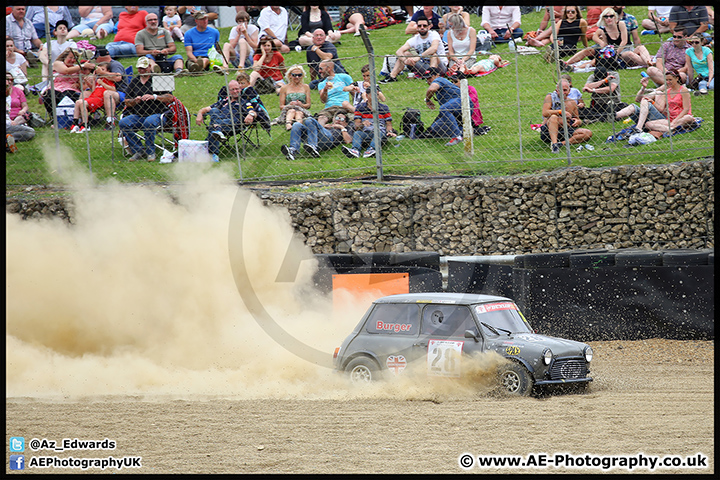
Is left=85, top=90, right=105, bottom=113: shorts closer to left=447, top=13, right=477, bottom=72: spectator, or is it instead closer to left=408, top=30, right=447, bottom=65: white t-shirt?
left=408, top=30, right=447, bottom=65: white t-shirt

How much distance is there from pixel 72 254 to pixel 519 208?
6.54 meters

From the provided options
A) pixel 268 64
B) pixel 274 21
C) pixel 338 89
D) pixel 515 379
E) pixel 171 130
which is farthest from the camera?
pixel 274 21

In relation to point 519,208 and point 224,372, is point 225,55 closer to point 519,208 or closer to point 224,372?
point 519,208

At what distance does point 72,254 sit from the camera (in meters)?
9.59

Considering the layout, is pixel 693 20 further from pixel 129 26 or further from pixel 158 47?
pixel 129 26

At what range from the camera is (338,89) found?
38.3 feet

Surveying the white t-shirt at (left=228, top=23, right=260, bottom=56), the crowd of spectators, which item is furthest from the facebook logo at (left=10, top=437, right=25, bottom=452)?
the white t-shirt at (left=228, top=23, right=260, bottom=56)

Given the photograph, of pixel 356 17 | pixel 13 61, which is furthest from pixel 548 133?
pixel 13 61

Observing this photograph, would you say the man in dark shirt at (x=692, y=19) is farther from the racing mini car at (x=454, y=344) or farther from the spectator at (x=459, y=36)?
the racing mini car at (x=454, y=344)

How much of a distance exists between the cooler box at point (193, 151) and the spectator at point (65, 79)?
258 cm

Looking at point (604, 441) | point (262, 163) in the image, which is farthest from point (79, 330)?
point (604, 441)

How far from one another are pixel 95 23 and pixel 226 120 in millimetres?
9012

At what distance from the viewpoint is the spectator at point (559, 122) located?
34.3 feet

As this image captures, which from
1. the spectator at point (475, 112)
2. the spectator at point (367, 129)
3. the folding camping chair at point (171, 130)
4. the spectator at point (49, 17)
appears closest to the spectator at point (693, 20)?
the spectator at point (475, 112)
